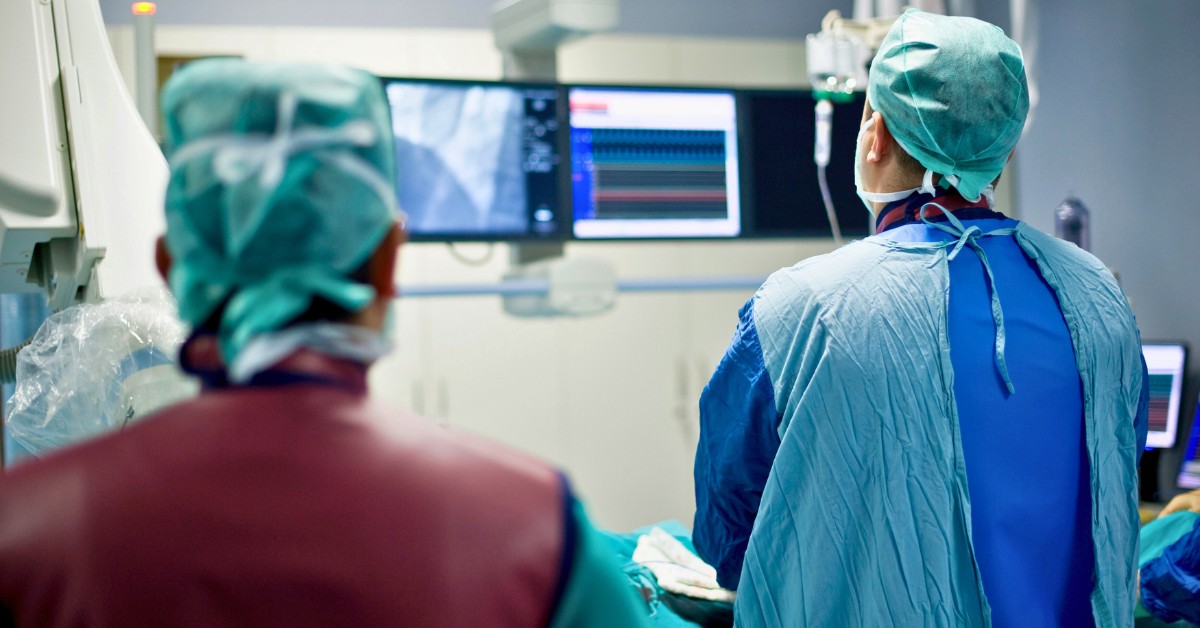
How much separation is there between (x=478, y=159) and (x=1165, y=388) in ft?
5.89

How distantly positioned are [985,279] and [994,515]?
272mm

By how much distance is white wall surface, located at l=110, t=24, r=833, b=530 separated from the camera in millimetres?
3537

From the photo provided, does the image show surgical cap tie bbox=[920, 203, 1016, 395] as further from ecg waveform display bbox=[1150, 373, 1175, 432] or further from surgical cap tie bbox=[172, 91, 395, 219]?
ecg waveform display bbox=[1150, 373, 1175, 432]

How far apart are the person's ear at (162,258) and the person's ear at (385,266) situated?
136mm

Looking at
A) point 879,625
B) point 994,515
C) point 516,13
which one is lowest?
point 879,625

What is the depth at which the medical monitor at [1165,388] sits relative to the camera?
109 inches

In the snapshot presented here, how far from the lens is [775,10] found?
429 cm

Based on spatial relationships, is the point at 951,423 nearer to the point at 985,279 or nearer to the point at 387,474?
the point at 985,279

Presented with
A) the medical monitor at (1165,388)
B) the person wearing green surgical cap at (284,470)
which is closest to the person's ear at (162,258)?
the person wearing green surgical cap at (284,470)

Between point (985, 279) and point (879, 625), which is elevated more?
point (985, 279)

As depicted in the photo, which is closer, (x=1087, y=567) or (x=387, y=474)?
(x=387, y=474)

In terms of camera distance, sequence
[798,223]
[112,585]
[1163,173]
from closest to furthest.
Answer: [112,585], [798,223], [1163,173]

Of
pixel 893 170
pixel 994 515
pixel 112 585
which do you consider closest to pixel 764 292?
pixel 893 170

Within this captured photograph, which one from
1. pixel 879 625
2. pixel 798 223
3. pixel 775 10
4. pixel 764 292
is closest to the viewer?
pixel 879 625
